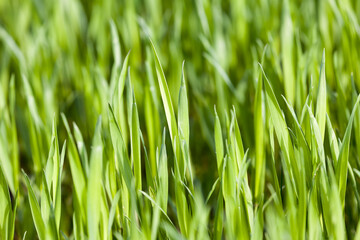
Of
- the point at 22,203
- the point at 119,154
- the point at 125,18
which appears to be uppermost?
the point at 125,18

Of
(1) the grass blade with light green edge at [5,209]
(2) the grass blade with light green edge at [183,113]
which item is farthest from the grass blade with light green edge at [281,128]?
(1) the grass blade with light green edge at [5,209]

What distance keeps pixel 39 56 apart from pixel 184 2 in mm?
389

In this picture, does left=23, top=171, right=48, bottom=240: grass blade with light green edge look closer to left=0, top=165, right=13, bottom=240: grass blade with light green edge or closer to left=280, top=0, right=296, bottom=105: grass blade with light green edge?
left=0, top=165, right=13, bottom=240: grass blade with light green edge

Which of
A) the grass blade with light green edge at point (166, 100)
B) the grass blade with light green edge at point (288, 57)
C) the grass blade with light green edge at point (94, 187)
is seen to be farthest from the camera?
the grass blade with light green edge at point (288, 57)

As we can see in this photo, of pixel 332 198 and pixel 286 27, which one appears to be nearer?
pixel 332 198

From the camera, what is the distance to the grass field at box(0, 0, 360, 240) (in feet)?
1.91

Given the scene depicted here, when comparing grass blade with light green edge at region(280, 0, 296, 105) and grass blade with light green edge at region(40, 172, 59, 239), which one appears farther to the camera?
grass blade with light green edge at region(280, 0, 296, 105)

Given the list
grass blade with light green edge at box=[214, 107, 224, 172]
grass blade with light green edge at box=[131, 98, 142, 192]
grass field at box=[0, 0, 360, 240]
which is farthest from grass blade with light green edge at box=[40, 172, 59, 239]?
grass blade with light green edge at box=[214, 107, 224, 172]

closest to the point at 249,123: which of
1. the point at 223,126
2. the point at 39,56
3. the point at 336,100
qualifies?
the point at 223,126

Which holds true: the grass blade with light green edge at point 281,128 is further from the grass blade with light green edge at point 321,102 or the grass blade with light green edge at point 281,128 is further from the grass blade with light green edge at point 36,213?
the grass blade with light green edge at point 36,213

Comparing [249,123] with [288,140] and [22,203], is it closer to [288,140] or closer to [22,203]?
[288,140]

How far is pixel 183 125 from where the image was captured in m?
0.65

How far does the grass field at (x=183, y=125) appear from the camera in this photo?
0.58 m

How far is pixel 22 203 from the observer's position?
30.1 inches
